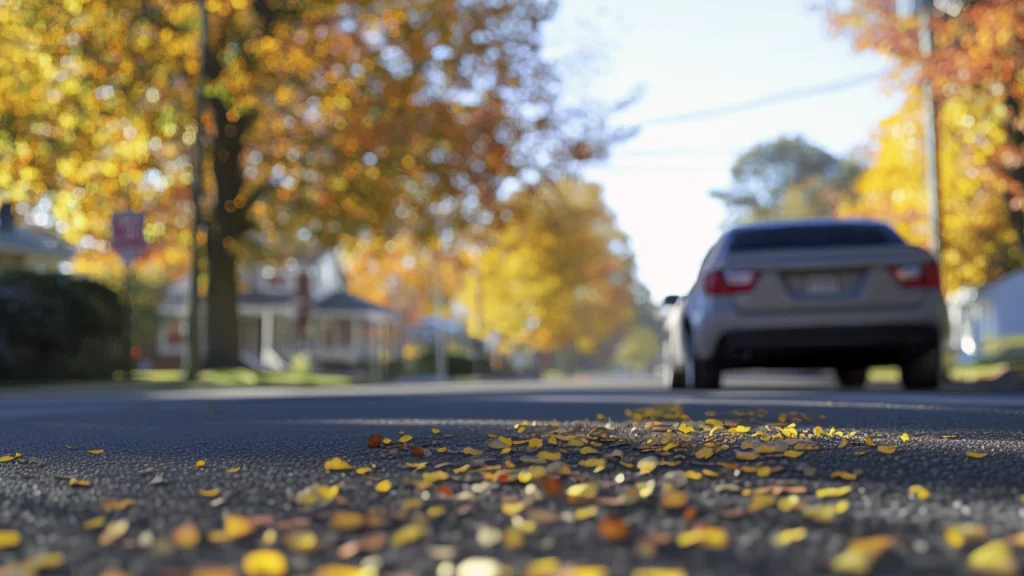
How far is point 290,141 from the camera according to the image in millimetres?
23328

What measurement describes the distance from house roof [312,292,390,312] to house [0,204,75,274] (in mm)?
11896

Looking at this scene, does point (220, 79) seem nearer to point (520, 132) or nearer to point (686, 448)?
point (520, 132)

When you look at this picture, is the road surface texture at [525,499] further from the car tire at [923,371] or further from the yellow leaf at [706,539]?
the car tire at [923,371]

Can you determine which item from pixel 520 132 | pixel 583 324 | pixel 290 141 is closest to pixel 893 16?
pixel 520 132

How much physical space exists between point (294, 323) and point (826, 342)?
41.0m

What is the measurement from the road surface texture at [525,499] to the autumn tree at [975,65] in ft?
38.4

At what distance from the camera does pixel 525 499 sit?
3.97 meters

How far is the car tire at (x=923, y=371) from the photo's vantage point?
11702 millimetres

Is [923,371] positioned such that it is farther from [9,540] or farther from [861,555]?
[9,540]

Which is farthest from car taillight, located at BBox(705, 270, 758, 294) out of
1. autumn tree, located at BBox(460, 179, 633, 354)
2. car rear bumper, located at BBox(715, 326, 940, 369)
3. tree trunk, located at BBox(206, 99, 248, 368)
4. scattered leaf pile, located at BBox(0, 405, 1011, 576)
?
autumn tree, located at BBox(460, 179, 633, 354)

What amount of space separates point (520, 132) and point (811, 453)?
65.5 feet

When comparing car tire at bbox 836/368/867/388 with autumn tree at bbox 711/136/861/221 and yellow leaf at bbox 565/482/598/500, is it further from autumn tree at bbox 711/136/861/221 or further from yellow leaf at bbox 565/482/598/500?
autumn tree at bbox 711/136/861/221

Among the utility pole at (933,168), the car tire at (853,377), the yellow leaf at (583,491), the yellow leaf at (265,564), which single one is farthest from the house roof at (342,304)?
the yellow leaf at (265,564)

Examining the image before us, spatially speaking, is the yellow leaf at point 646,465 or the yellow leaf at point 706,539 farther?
the yellow leaf at point 646,465
